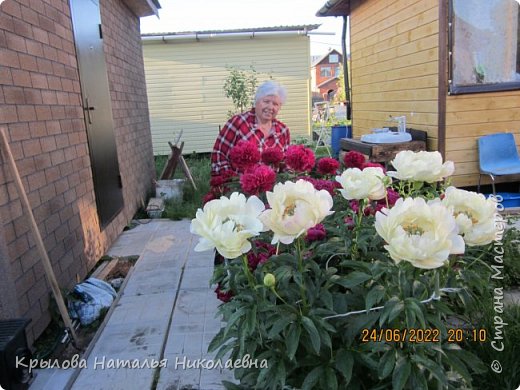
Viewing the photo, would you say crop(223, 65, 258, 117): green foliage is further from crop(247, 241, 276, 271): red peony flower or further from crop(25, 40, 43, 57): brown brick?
crop(247, 241, 276, 271): red peony flower

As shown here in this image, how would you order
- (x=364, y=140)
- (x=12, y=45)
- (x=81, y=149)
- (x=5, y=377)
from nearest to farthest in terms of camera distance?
1. (x=5, y=377)
2. (x=12, y=45)
3. (x=81, y=149)
4. (x=364, y=140)

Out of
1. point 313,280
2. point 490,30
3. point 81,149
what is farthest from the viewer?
point 490,30

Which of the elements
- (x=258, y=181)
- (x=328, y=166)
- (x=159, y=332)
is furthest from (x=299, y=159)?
(x=159, y=332)

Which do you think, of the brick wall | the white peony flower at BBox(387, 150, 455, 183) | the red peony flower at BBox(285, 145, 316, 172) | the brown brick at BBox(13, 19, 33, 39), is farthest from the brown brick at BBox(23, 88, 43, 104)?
the white peony flower at BBox(387, 150, 455, 183)

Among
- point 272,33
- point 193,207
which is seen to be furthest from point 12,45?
point 272,33

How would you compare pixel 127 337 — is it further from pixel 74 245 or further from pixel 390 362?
pixel 390 362

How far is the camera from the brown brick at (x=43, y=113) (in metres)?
2.81

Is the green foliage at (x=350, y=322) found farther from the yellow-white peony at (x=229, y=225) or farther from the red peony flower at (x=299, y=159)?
the red peony flower at (x=299, y=159)

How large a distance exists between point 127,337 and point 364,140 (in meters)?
3.72

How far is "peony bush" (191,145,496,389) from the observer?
37.9 inches

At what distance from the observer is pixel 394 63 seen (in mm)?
5789

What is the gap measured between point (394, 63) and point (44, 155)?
4687mm

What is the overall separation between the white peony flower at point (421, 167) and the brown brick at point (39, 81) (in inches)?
99.1

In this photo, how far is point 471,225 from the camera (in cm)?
99
